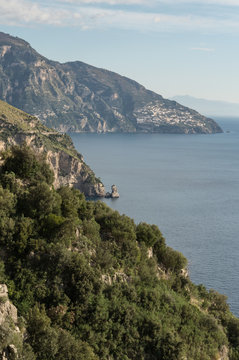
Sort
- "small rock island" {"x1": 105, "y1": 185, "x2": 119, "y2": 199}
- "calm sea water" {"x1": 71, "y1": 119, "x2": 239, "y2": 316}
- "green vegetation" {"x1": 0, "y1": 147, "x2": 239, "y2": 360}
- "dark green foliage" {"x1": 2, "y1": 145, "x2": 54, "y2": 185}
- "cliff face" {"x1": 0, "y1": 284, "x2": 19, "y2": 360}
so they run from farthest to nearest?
"small rock island" {"x1": 105, "y1": 185, "x2": 119, "y2": 199} → "calm sea water" {"x1": 71, "y1": 119, "x2": 239, "y2": 316} → "dark green foliage" {"x1": 2, "y1": 145, "x2": 54, "y2": 185} → "green vegetation" {"x1": 0, "y1": 147, "x2": 239, "y2": 360} → "cliff face" {"x1": 0, "y1": 284, "x2": 19, "y2": 360}

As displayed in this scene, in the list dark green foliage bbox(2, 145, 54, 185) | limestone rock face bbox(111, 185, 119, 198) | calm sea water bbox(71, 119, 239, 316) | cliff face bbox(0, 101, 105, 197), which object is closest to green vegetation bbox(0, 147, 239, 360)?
dark green foliage bbox(2, 145, 54, 185)

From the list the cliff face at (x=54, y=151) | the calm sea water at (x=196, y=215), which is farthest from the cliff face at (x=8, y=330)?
the cliff face at (x=54, y=151)

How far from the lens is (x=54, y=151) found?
179 metres

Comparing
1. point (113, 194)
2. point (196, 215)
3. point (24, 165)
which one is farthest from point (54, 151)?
point (24, 165)

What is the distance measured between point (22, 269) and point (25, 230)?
3210mm

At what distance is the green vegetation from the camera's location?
30.1 m

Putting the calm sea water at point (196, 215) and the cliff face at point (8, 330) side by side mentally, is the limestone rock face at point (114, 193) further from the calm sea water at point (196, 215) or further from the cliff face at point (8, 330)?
the cliff face at point (8, 330)

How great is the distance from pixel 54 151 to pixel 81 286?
150 metres

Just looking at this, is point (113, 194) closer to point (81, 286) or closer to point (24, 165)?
point (24, 165)

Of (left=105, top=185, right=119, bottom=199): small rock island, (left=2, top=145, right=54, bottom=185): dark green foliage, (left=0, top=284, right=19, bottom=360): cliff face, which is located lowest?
(left=105, top=185, right=119, bottom=199): small rock island

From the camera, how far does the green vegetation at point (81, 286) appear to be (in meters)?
30.1

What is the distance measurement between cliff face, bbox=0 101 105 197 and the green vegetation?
125 metres

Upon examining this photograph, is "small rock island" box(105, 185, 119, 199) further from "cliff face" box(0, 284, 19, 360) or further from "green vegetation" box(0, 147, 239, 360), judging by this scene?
"cliff face" box(0, 284, 19, 360)

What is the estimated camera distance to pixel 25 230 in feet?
110
